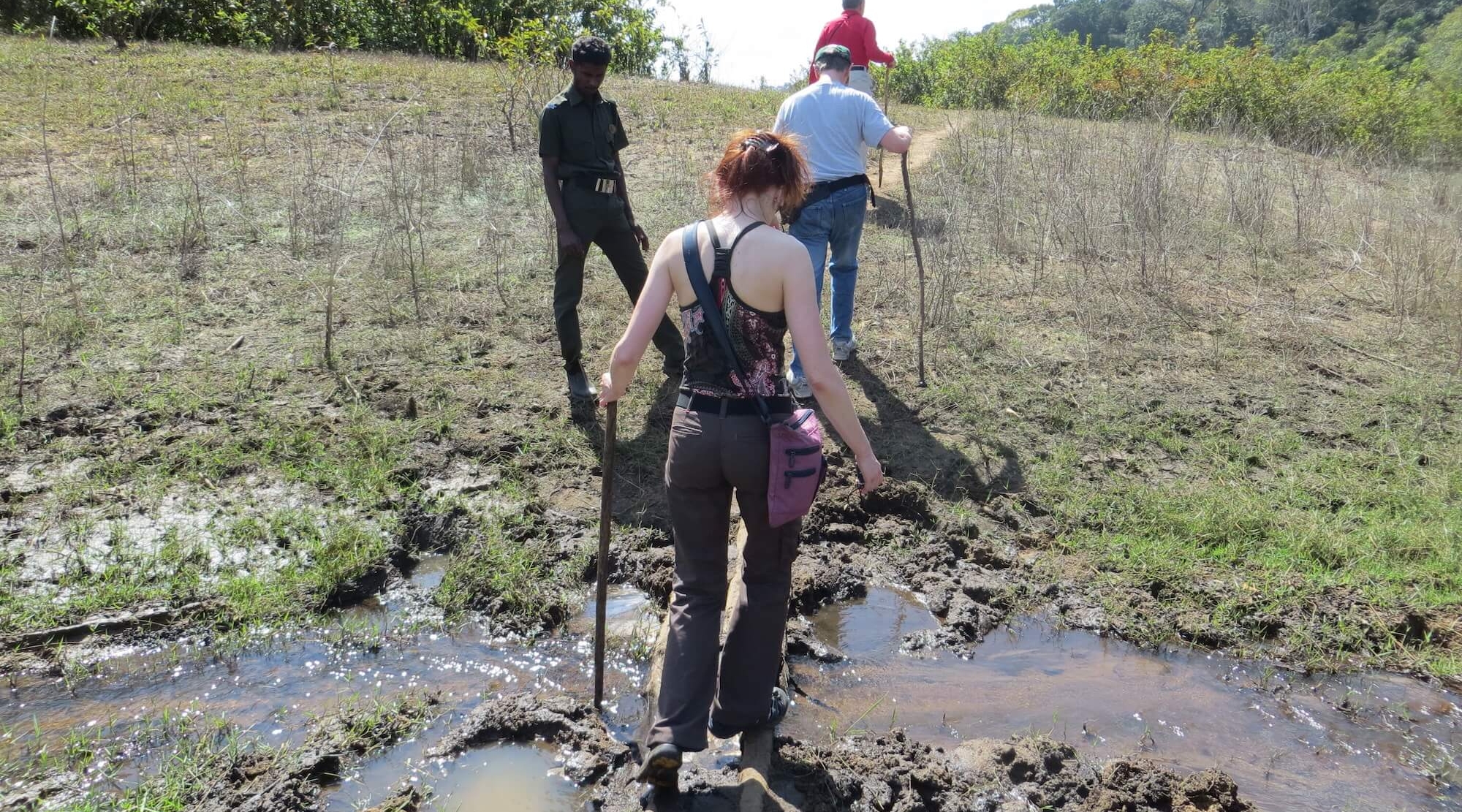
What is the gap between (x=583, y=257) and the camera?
5.42m

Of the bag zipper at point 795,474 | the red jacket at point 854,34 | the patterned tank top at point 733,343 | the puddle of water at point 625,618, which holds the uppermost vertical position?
the red jacket at point 854,34

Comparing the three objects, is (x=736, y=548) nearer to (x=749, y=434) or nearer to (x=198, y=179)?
(x=749, y=434)

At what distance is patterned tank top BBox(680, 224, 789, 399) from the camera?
267 centimetres

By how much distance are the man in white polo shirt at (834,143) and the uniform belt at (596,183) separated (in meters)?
1.01

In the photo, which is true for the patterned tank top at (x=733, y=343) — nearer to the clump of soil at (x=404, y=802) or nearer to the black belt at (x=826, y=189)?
the clump of soil at (x=404, y=802)

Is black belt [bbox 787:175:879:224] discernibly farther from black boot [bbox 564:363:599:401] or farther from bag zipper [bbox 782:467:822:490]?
bag zipper [bbox 782:467:822:490]

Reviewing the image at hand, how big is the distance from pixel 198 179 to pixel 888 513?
7680 millimetres

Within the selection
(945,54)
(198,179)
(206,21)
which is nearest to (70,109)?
(198,179)

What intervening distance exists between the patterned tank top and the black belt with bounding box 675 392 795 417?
0.01 metres

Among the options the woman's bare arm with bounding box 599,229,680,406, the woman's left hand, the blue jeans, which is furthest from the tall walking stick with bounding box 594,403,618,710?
the blue jeans

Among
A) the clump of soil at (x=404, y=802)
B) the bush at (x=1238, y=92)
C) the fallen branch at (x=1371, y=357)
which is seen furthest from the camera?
the bush at (x=1238, y=92)

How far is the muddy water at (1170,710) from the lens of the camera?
3268 mm

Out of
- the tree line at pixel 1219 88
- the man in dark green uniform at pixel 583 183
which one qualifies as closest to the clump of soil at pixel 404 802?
the man in dark green uniform at pixel 583 183

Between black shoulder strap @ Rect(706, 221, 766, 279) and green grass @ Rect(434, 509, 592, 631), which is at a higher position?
black shoulder strap @ Rect(706, 221, 766, 279)
